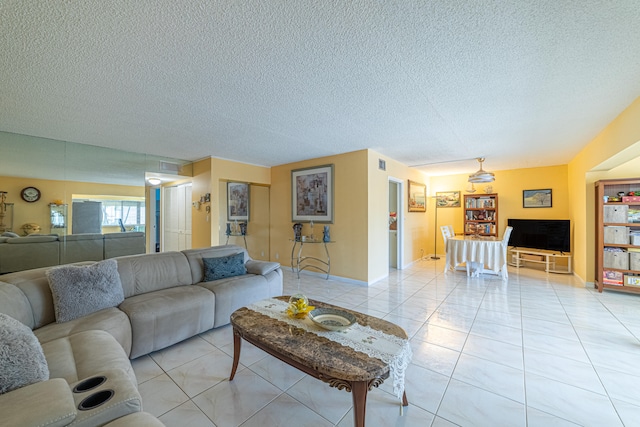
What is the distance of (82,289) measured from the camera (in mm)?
2029

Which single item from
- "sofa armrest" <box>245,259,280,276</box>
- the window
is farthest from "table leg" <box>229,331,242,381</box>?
the window

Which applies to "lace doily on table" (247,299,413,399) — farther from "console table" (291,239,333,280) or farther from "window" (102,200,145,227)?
"window" (102,200,145,227)

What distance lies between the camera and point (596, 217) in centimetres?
408

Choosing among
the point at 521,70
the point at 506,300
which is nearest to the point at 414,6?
the point at 521,70

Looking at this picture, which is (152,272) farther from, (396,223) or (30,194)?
(396,223)

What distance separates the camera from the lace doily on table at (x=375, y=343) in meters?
1.36

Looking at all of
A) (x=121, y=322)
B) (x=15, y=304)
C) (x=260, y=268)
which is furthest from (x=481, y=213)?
(x=15, y=304)

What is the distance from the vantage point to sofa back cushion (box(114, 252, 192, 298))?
2.46m

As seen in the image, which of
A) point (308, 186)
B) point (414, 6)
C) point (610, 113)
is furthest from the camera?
point (308, 186)

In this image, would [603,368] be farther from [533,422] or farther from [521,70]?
[521,70]

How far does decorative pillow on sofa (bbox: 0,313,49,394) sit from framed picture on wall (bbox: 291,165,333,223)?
4.01 metres

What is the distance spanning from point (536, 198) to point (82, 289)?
8055 mm

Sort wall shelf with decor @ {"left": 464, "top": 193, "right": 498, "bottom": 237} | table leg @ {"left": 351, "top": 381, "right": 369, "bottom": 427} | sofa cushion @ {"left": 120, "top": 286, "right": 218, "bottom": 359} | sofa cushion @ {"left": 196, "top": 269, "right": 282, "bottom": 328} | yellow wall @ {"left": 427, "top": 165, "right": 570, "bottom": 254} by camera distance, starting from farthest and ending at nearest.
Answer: wall shelf with decor @ {"left": 464, "top": 193, "right": 498, "bottom": 237} → yellow wall @ {"left": 427, "top": 165, "right": 570, "bottom": 254} → sofa cushion @ {"left": 196, "top": 269, "right": 282, "bottom": 328} → sofa cushion @ {"left": 120, "top": 286, "right": 218, "bottom": 359} → table leg @ {"left": 351, "top": 381, "right": 369, "bottom": 427}

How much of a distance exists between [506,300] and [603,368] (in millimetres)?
1648
